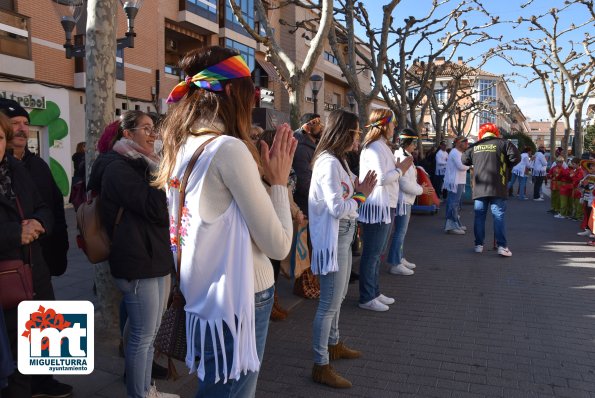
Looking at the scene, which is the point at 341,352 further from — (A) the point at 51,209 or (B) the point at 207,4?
(B) the point at 207,4

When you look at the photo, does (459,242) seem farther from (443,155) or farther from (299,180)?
(443,155)

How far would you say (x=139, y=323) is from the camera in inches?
105

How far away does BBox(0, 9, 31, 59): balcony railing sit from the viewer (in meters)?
13.1

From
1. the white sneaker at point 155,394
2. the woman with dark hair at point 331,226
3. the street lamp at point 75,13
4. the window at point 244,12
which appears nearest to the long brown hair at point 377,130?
the woman with dark hair at point 331,226

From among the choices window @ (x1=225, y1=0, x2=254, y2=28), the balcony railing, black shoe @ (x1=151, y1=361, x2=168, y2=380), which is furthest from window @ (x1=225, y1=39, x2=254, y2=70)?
black shoe @ (x1=151, y1=361, x2=168, y2=380)

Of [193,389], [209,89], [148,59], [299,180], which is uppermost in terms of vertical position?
[148,59]

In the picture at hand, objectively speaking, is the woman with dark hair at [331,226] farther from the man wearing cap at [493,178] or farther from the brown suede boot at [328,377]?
the man wearing cap at [493,178]

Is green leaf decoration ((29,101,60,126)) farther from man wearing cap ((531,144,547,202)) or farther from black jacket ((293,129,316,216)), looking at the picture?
man wearing cap ((531,144,547,202))

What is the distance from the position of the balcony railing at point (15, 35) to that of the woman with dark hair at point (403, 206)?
12.3 metres

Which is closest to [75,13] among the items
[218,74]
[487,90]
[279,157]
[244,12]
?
[218,74]

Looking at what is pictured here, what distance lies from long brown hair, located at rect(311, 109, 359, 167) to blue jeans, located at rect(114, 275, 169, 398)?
1492mm

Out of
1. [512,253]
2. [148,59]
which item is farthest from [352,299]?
[148,59]

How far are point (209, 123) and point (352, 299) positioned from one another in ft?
13.3

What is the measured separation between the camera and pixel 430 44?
52.2ft
